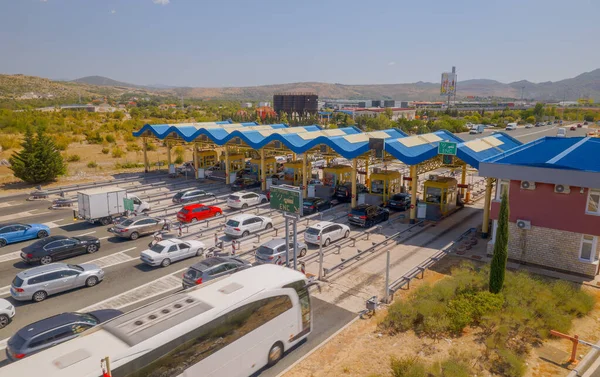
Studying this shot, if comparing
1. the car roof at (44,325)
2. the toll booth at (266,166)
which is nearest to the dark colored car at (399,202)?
the toll booth at (266,166)

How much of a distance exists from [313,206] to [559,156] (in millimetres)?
16250

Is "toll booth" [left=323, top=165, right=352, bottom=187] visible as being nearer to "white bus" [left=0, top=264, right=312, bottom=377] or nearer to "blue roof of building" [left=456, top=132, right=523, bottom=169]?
"blue roof of building" [left=456, top=132, right=523, bottom=169]

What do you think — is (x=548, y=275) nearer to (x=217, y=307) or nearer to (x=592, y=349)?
(x=592, y=349)

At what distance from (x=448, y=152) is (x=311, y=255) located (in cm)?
1198

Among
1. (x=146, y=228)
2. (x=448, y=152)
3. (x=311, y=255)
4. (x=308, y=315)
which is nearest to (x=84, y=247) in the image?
(x=146, y=228)

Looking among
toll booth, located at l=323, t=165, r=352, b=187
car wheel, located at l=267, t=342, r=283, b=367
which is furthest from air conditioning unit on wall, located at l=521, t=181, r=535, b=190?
toll booth, located at l=323, t=165, r=352, b=187

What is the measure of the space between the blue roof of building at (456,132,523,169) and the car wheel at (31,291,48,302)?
23812mm

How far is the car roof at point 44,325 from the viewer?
472 inches

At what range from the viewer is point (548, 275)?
19.6m

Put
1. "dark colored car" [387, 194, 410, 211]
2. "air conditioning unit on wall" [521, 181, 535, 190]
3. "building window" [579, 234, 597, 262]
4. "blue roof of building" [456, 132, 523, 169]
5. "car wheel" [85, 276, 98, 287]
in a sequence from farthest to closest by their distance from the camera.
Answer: "dark colored car" [387, 194, 410, 211]
"blue roof of building" [456, 132, 523, 169]
"air conditioning unit on wall" [521, 181, 535, 190]
"building window" [579, 234, 597, 262]
"car wheel" [85, 276, 98, 287]

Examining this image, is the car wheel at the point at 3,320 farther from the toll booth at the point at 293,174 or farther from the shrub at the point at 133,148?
the shrub at the point at 133,148

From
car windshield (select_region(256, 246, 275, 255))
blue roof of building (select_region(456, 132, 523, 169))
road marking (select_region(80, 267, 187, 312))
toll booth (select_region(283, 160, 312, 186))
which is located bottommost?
road marking (select_region(80, 267, 187, 312))

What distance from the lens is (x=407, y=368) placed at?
11.4 m

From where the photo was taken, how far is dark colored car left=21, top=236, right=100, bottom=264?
2072 centimetres
